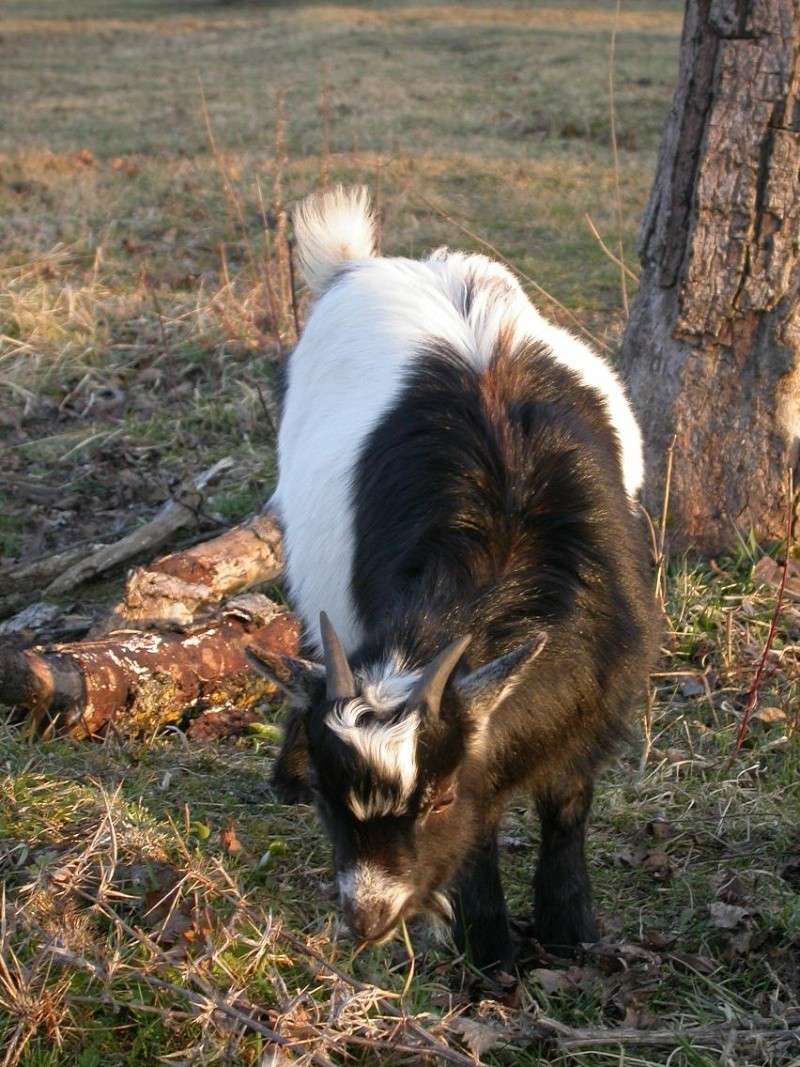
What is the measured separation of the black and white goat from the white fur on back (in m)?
0.01

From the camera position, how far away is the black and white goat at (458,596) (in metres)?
3.12

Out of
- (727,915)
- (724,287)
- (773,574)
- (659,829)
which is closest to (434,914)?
(727,915)

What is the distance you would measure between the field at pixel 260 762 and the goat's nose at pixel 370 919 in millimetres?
261

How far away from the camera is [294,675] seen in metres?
3.33

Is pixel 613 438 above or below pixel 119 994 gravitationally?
above

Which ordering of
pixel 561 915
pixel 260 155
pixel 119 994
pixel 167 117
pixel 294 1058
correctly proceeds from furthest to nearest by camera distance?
pixel 167 117
pixel 260 155
pixel 561 915
pixel 119 994
pixel 294 1058

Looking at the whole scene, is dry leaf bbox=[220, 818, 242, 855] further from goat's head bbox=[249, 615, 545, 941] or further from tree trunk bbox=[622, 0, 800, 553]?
tree trunk bbox=[622, 0, 800, 553]

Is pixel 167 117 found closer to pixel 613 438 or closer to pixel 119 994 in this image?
pixel 613 438

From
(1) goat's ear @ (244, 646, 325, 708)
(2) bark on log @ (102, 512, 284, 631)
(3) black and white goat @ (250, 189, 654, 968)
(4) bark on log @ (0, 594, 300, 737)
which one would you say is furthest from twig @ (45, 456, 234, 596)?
(1) goat's ear @ (244, 646, 325, 708)

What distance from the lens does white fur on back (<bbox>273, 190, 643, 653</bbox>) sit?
4254 millimetres

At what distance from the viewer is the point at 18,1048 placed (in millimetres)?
3225

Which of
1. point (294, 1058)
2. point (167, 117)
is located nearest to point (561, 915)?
point (294, 1058)

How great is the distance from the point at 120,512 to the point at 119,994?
12.2 ft

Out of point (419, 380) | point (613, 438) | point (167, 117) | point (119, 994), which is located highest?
point (419, 380)
